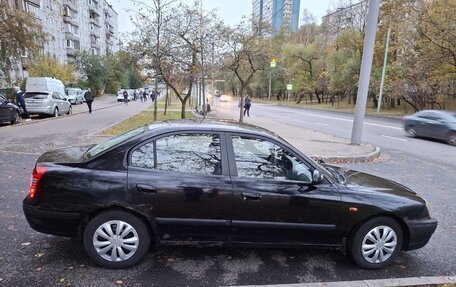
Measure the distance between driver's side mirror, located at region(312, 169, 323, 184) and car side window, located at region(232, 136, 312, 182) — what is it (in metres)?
0.06

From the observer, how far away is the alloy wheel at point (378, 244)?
3.60 meters

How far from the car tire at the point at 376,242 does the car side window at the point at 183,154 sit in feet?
5.59

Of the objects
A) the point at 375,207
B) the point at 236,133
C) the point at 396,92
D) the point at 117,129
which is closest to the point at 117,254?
the point at 236,133

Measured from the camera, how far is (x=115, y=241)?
3.38 meters

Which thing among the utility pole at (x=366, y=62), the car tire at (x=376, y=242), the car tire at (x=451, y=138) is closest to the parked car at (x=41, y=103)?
the utility pole at (x=366, y=62)

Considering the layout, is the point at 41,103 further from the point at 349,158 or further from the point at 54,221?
the point at 54,221

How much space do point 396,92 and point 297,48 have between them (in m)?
27.8

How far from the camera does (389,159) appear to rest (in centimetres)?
1052

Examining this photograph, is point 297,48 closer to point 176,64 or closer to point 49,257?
point 176,64

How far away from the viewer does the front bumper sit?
3637mm

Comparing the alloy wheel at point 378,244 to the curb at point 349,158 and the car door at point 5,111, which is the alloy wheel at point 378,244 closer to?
the curb at point 349,158

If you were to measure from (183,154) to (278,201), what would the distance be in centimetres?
112

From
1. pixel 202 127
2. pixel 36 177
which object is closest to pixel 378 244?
pixel 202 127

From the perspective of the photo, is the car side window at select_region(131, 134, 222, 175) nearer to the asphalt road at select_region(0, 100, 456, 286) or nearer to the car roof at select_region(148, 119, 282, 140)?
the car roof at select_region(148, 119, 282, 140)
